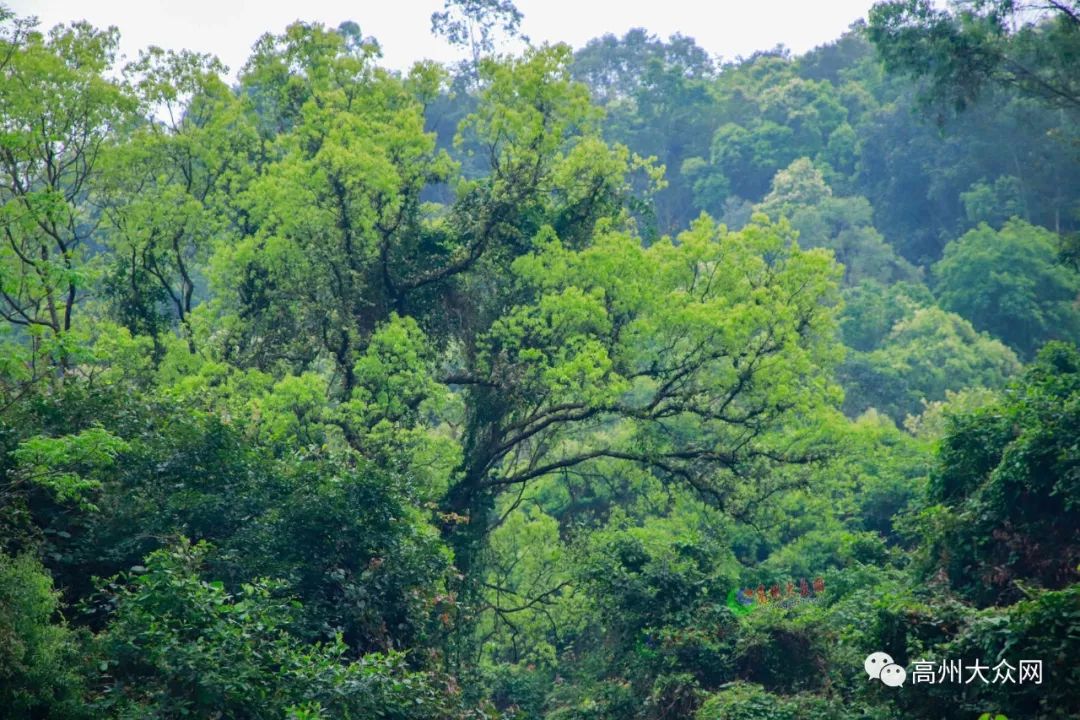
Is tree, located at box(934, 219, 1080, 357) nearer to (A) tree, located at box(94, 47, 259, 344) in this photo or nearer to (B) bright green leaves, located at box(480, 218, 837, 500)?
(B) bright green leaves, located at box(480, 218, 837, 500)

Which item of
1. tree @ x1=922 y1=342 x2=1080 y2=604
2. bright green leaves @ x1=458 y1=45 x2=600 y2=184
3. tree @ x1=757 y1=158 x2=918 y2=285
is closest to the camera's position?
tree @ x1=922 y1=342 x2=1080 y2=604

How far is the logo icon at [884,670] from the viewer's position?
29.5 ft

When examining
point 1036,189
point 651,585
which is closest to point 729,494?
point 651,585

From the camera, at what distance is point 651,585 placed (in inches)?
551

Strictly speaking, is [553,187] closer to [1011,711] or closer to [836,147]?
[1011,711]

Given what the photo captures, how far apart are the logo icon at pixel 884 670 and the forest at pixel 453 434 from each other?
25 millimetres

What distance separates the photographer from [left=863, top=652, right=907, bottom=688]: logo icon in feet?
29.5

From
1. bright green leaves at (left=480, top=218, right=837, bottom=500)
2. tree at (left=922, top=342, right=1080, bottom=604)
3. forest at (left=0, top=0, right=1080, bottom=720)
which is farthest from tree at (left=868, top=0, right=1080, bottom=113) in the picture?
tree at (left=922, top=342, right=1080, bottom=604)

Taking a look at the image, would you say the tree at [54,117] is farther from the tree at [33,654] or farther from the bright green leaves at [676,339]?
the tree at [33,654]

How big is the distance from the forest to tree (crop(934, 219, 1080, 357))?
46.0ft

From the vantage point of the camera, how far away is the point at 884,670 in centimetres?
909

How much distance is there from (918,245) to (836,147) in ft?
20.9

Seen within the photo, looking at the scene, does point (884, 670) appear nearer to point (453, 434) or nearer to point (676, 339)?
point (676, 339)

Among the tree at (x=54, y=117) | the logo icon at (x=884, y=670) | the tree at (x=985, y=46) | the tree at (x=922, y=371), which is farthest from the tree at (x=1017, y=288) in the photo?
the logo icon at (x=884, y=670)
